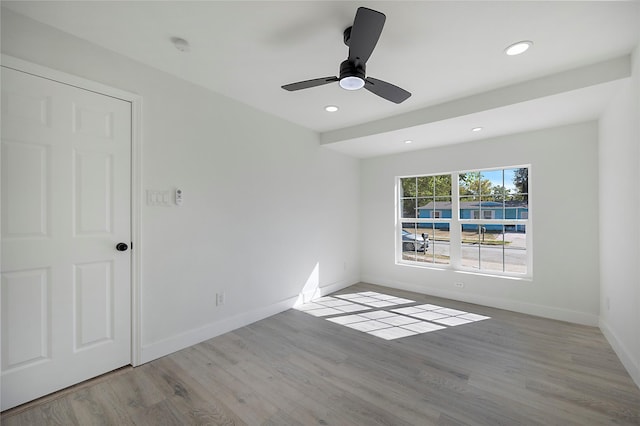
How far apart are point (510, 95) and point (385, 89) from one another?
4.85 ft

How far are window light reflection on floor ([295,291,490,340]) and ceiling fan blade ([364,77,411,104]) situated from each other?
2.30 m

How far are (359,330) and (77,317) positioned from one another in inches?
98.1

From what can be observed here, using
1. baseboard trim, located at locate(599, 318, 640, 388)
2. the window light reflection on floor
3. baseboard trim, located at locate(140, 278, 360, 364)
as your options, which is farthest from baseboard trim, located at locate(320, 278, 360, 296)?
baseboard trim, located at locate(599, 318, 640, 388)

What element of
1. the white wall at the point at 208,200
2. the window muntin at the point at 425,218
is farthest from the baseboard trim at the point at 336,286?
the window muntin at the point at 425,218

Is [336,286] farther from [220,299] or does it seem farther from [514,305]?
[514,305]

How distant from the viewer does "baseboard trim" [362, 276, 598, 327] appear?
3227mm

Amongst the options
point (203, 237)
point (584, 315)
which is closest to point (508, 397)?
point (584, 315)

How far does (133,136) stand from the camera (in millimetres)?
2324

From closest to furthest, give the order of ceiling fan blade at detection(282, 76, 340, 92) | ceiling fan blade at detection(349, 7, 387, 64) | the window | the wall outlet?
ceiling fan blade at detection(349, 7, 387, 64), ceiling fan blade at detection(282, 76, 340, 92), the wall outlet, the window

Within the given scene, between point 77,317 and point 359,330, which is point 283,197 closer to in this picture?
point 359,330

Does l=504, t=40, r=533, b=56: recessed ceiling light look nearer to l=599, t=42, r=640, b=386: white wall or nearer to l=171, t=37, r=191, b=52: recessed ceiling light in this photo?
l=599, t=42, r=640, b=386: white wall

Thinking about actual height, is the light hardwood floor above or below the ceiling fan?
below

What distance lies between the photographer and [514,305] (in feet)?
12.0

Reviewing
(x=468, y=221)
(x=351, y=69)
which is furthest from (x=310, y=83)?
(x=468, y=221)
